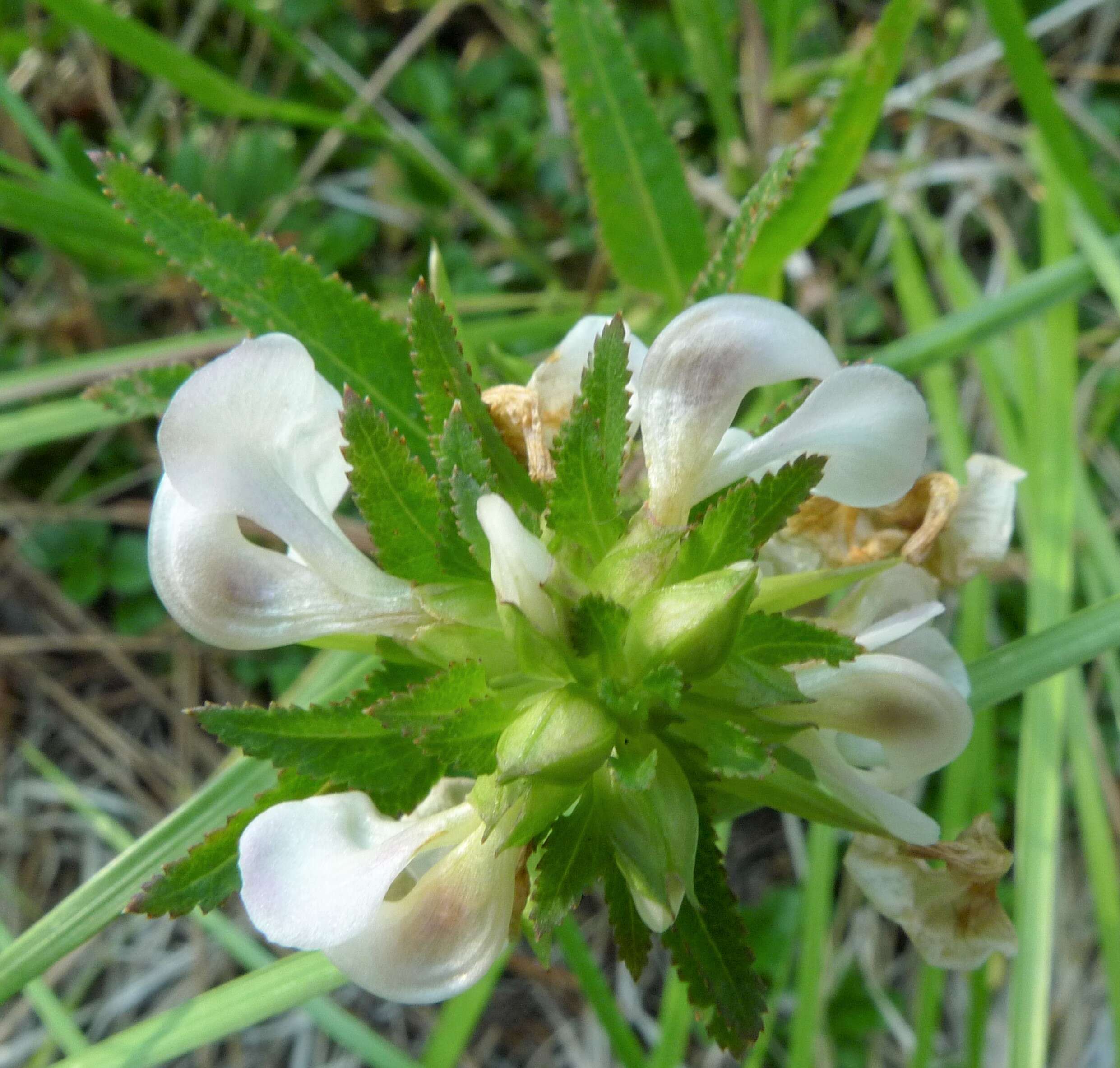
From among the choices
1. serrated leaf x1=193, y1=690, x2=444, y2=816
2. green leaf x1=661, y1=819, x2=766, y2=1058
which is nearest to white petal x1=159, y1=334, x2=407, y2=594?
serrated leaf x1=193, y1=690, x2=444, y2=816

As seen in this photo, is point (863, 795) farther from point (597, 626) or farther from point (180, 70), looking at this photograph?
point (180, 70)

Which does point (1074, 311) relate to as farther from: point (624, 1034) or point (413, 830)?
point (413, 830)

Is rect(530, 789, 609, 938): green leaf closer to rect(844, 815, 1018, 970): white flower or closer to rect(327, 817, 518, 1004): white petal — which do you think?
rect(327, 817, 518, 1004): white petal

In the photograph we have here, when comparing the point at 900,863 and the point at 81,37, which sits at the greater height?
the point at 81,37

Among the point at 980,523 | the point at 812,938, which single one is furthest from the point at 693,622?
the point at 812,938

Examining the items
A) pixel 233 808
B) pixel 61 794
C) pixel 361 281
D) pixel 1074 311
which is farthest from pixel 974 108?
pixel 61 794

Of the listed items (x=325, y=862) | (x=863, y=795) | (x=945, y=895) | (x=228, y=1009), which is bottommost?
(x=228, y=1009)
